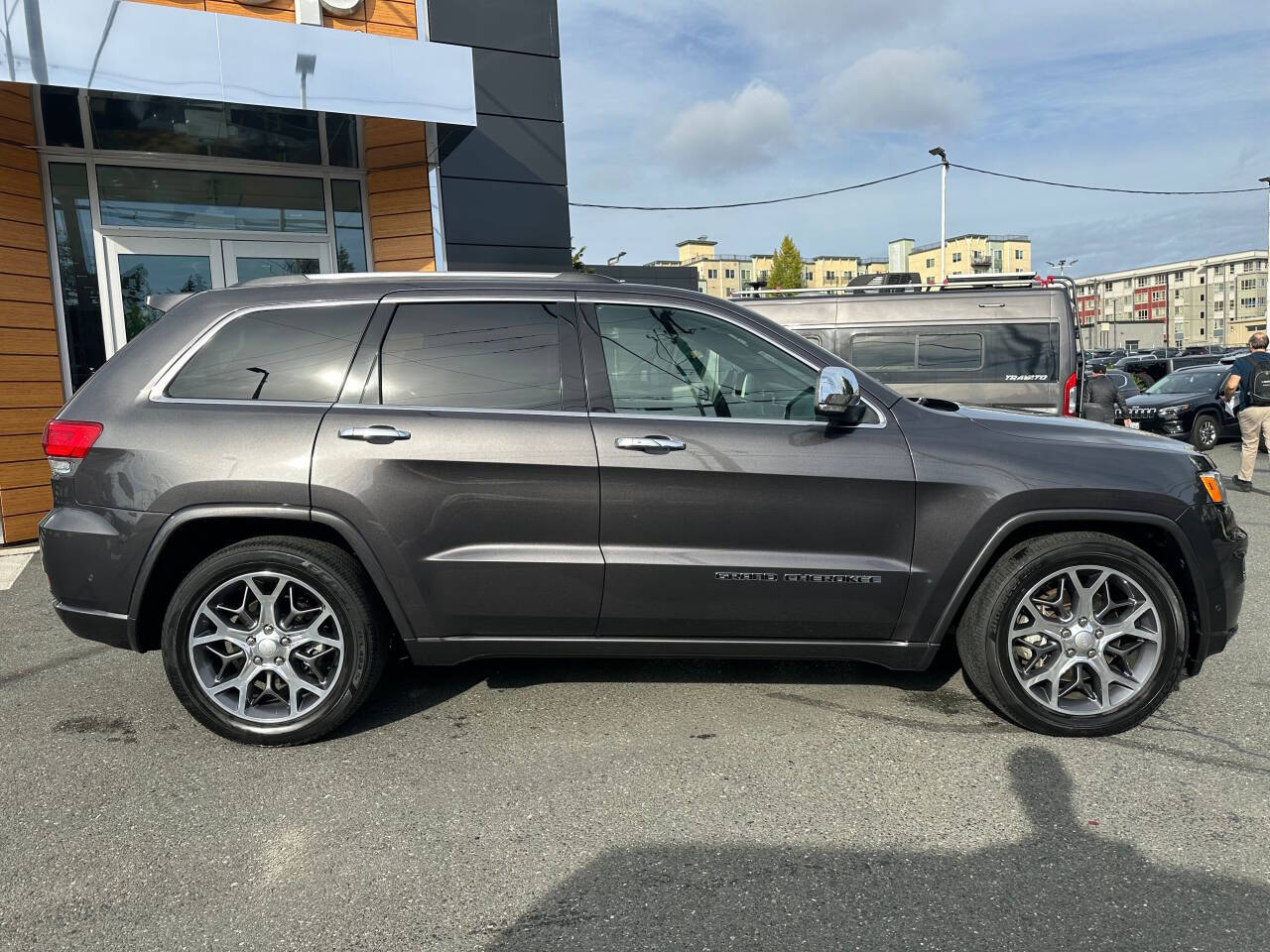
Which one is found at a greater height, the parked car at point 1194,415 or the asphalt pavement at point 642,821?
the parked car at point 1194,415

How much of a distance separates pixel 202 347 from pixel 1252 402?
10.9 meters

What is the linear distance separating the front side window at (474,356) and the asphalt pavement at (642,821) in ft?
4.51

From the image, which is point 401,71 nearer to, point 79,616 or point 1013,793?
point 79,616

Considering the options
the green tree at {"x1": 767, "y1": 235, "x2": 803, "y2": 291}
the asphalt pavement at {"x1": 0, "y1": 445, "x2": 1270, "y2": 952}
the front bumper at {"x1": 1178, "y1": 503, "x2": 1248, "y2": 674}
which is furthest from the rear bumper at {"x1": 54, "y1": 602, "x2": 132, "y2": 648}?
the green tree at {"x1": 767, "y1": 235, "x2": 803, "y2": 291}

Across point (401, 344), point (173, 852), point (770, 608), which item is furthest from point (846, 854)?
point (401, 344)

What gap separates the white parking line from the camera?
658 cm

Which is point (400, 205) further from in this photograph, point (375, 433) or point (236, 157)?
point (375, 433)

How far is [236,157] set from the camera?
866cm

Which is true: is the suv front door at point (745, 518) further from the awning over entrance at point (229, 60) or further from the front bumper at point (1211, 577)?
the awning over entrance at point (229, 60)

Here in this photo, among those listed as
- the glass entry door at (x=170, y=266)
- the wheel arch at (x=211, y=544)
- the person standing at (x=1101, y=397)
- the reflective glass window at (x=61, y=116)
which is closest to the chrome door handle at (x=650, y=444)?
the wheel arch at (x=211, y=544)

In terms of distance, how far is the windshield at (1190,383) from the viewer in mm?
15742

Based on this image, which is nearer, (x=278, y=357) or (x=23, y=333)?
(x=278, y=357)

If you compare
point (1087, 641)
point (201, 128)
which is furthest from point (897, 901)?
point (201, 128)

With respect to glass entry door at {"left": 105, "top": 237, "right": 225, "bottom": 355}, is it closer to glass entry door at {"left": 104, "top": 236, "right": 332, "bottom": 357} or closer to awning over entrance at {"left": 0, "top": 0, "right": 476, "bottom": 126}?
glass entry door at {"left": 104, "top": 236, "right": 332, "bottom": 357}
